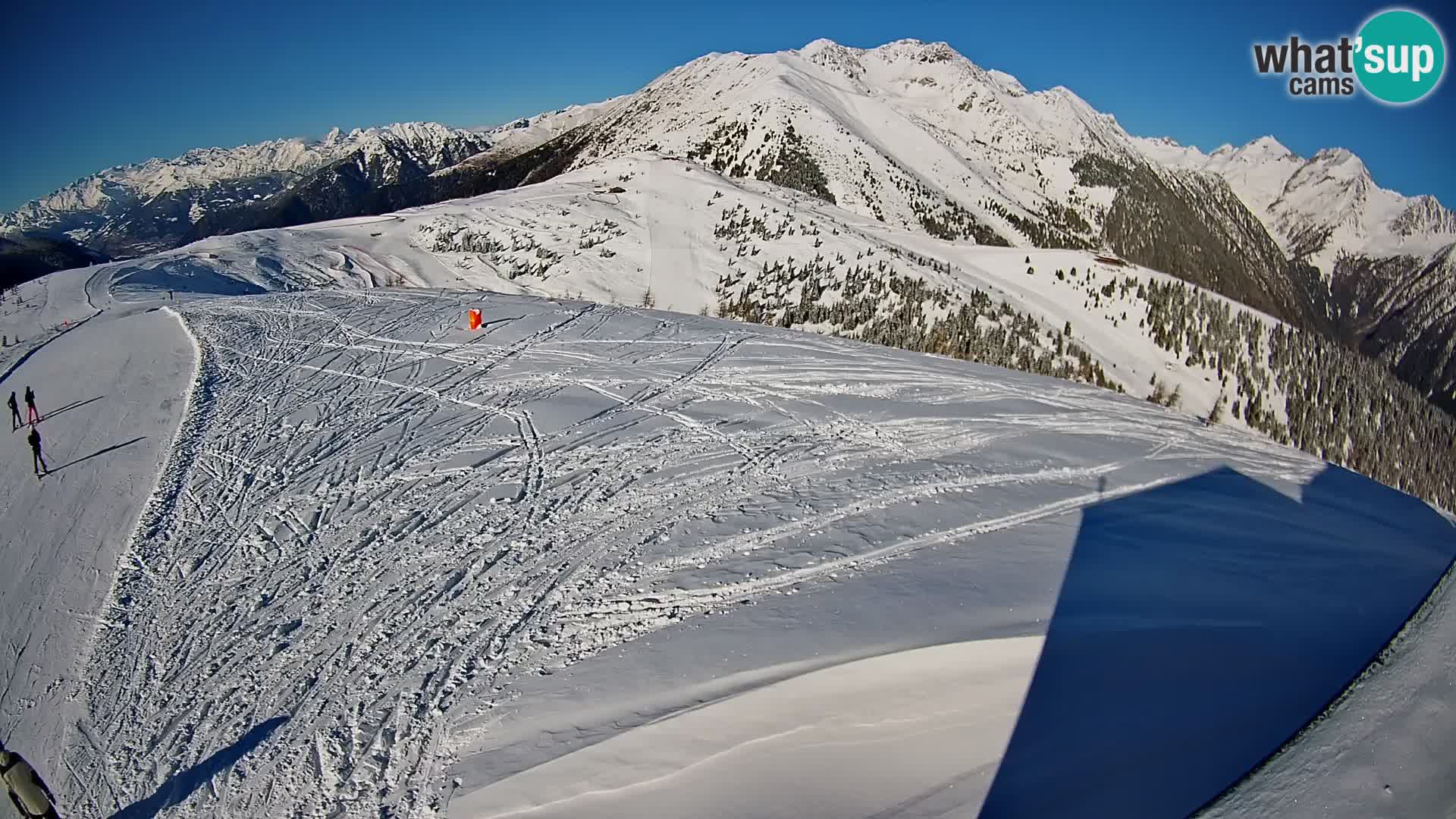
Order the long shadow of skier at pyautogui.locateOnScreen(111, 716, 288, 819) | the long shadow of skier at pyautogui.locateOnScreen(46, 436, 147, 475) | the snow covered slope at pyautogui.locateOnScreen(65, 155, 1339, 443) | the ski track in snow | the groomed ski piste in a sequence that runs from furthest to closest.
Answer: the snow covered slope at pyautogui.locateOnScreen(65, 155, 1339, 443), the long shadow of skier at pyautogui.locateOnScreen(46, 436, 147, 475), the ski track in snow, the long shadow of skier at pyautogui.locateOnScreen(111, 716, 288, 819), the groomed ski piste

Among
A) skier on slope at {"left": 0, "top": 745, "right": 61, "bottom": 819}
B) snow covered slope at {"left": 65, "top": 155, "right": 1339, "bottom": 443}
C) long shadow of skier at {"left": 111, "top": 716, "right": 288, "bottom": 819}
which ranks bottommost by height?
long shadow of skier at {"left": 111, "top": 716, "right": 288, "bottom": 819}

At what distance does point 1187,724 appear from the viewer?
613 centimetres

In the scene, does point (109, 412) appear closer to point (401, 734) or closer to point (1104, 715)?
point (401, 734)

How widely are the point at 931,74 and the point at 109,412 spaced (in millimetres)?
174668

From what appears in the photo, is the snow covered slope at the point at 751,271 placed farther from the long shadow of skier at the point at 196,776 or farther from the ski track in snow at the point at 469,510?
the long shadow of skier at the point at 196,776

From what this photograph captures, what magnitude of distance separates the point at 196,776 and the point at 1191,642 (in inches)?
396

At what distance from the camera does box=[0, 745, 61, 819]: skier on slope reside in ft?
17.7

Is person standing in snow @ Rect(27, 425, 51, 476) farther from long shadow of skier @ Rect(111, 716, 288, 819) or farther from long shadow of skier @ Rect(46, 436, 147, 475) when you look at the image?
long shadow of skier @ Rect(111, 716, 288, 819)

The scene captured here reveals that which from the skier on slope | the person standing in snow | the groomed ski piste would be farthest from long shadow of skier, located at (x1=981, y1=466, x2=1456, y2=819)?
the person standing in snow

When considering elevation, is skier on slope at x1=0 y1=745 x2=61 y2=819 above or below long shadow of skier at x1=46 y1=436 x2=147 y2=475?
below

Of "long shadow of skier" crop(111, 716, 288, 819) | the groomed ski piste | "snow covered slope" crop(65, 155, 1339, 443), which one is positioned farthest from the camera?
"snow covered slope" crop(65, 155, 1339, 443)

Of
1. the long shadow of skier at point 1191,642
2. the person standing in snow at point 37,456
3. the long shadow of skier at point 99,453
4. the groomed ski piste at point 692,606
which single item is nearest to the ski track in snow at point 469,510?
the groomed ski piste at point 692,606

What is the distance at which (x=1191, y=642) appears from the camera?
7395mm

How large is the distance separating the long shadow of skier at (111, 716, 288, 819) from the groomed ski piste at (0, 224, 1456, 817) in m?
0.04
